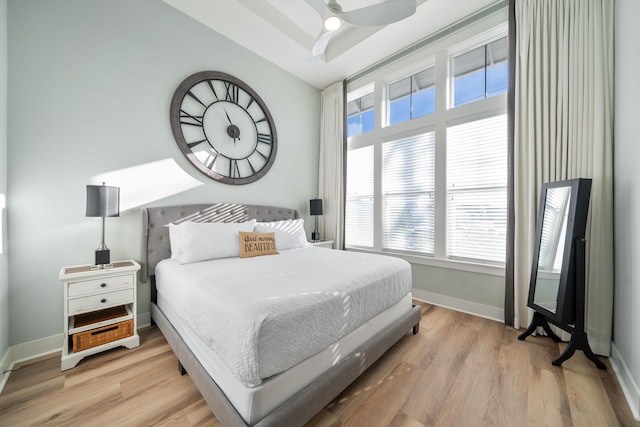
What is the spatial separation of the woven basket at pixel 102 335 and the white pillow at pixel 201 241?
0.64 metres

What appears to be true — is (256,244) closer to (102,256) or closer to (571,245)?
(102,256)

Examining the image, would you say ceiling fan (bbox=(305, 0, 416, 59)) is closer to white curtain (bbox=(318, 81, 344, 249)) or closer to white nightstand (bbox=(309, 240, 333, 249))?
white curtain (bbox=(318, 81, 344, 249))

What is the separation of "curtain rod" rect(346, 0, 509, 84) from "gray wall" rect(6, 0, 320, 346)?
85.4 inches

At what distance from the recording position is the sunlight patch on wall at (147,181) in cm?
228

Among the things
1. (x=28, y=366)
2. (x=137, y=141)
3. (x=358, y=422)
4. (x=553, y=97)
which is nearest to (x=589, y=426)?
(x=358, y=422)

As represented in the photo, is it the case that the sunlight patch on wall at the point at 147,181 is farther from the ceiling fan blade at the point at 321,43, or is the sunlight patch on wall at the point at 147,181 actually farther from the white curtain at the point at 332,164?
the white curtain at the point at 332,164

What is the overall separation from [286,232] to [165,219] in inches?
51.6

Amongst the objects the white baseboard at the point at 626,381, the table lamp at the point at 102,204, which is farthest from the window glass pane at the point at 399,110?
the table lamp at the point at 102,204

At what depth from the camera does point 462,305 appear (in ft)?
9.14

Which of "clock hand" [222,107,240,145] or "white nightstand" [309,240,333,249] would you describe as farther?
"white nightstand" [309,240,333,249]

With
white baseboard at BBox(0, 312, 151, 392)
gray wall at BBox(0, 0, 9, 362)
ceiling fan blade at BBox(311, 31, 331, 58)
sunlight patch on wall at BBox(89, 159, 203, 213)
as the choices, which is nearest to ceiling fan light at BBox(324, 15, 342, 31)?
ceiling fan blade at BBox(311, 31, 331, 58)

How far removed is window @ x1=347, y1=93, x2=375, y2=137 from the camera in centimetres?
383

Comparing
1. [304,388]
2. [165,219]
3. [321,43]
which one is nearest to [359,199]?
[321,43]

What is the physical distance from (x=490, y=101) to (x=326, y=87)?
2556 millimetres
